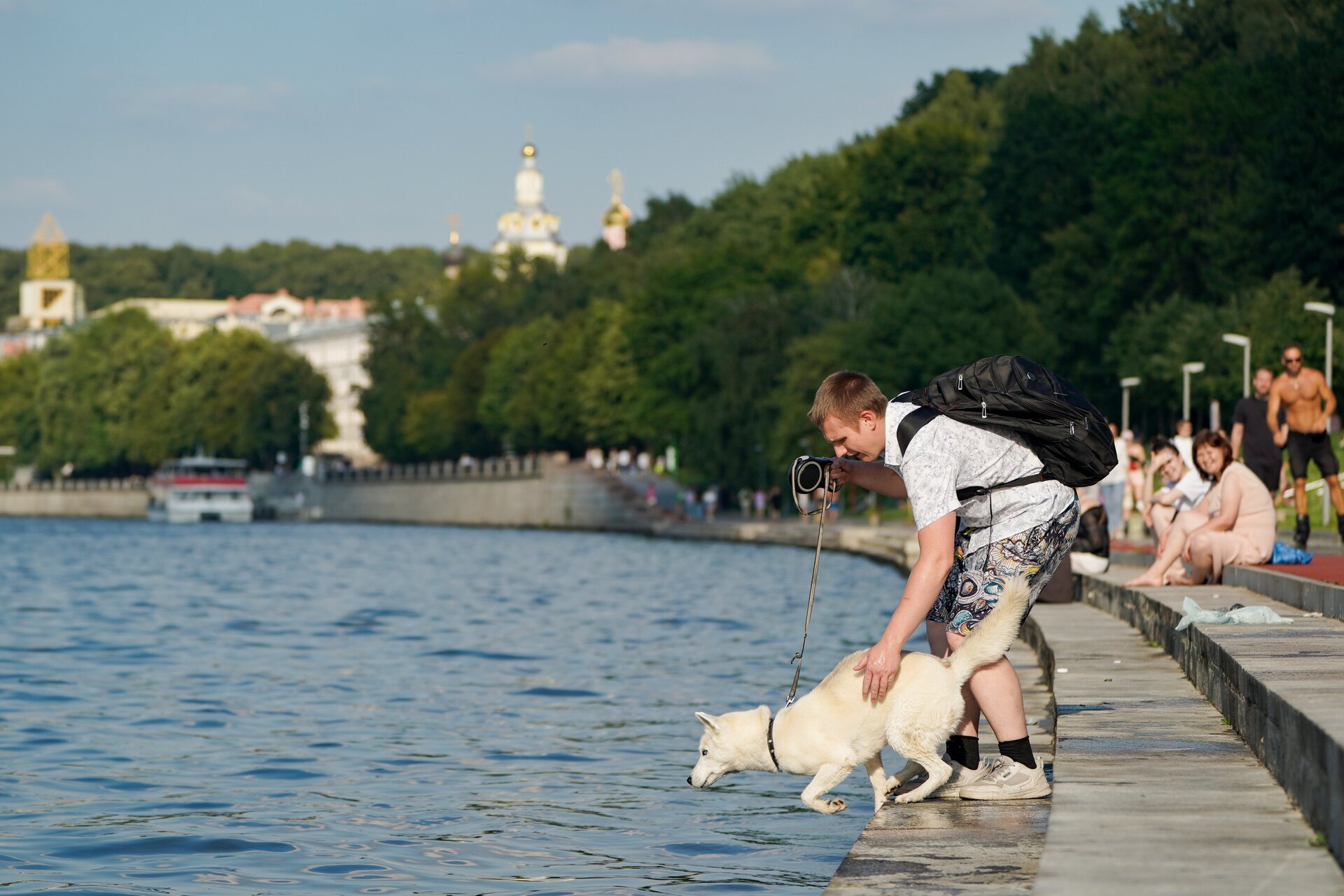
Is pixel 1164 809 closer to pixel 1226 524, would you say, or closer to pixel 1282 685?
pixel 1282 685

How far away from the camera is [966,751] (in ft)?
24.3

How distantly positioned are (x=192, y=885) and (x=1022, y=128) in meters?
59.4

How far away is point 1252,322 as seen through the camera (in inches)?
1944

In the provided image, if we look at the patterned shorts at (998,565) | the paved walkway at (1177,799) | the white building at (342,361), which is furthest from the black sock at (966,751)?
the white building at (342,361)

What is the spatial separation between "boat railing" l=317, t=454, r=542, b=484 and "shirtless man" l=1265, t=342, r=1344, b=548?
79537mm

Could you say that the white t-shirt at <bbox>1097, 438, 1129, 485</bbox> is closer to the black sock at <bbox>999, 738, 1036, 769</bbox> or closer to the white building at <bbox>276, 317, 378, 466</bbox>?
the black sock at <bbox>999, 738, 1036, 769</bbox>

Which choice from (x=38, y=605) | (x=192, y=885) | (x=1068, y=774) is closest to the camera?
(x=1068, y=774)

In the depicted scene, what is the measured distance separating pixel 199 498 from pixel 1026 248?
66408mm

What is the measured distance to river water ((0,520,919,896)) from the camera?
8.62m

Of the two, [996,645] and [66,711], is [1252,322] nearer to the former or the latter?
[66,711]

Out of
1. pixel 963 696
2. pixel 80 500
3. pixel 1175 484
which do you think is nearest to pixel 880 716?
pixel 963 696

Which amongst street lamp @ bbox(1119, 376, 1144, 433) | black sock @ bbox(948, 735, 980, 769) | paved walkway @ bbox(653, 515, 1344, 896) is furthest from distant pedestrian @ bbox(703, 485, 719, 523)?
black sock @ bbox(948, 735, 980, 769)

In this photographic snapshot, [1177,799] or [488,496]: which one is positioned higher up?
[1177,799]

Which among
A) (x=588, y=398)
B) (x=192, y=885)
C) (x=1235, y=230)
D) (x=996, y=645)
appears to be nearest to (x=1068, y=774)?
(x=996, y=645)
